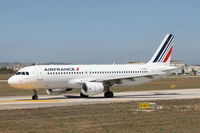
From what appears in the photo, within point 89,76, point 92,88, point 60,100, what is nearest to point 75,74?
point 89,76

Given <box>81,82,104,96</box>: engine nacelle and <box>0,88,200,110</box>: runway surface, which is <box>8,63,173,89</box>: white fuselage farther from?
<box>0,88,200,110</box>: runway surface

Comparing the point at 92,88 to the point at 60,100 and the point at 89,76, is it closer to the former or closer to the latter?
the point at 89,76

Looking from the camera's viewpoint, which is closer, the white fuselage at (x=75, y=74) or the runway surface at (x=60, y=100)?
the runway surface at (x=60, y=100)

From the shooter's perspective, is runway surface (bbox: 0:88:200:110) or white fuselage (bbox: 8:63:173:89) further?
white fuselage (bbox: 8:63:173:89)

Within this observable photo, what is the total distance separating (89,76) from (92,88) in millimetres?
3498

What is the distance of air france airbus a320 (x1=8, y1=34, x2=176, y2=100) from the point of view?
1666 inches

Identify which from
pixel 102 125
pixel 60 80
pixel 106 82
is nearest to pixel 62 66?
pixel 60 80

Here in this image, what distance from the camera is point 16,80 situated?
136 ft

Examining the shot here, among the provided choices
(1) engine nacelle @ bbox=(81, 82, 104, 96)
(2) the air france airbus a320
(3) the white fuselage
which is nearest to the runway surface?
(1) engine nacelle @ bbox=(81, 82, 104, 96)

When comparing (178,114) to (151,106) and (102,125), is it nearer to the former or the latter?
(151,106)

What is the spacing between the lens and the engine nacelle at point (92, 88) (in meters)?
42.9

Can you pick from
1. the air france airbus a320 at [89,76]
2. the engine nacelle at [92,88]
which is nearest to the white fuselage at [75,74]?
the air france airbus a320 at [89,76]

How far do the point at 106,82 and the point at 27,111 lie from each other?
1883cm

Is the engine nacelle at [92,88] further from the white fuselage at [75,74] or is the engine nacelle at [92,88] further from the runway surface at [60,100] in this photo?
the white fuselage at [75,74]
